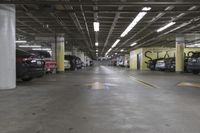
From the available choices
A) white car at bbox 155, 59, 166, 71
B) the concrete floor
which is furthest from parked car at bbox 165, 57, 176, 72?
the concrete floor

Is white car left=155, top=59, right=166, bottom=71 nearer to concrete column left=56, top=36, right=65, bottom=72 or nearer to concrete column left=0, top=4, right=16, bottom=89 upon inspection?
concrete column left=56, top=36, right=65, bottom=72

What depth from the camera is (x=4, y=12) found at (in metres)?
10.1

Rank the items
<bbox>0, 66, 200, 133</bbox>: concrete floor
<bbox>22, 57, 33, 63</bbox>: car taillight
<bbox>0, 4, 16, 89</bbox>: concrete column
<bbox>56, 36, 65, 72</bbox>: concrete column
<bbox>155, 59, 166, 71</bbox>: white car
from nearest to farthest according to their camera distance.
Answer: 1. <bbox>0, 66, 200, 133</bbox>: concrete floor
2. <bbox>0, 4, 16, 89</bbox>: concrete column
3. <bbox>22, 57, 33, 63</bbox>: car taillight
4. <bbox>56, 36, 65, 72</bbox>: concrete column
5. <bbox>155, 59, 166, 71</bbox>: white car

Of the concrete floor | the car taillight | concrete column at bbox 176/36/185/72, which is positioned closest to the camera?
the concrete floor

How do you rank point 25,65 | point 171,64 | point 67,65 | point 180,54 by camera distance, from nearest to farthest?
point 25,65, point 180,54, point 171,64, point 67,65

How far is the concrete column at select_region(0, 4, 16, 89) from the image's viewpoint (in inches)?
394

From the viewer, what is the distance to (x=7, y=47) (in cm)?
1010

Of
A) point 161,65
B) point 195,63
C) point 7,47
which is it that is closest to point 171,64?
point 161,65

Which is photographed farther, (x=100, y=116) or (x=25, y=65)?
(x=25, y=65)

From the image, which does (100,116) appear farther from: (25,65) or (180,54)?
(180,54)

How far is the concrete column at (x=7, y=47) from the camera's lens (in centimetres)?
1000

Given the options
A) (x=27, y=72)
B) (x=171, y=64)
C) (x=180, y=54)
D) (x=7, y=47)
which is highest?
(x=180, y=54)

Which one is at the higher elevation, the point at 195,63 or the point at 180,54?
the point at 180,54

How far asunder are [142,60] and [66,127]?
42.7 metres
